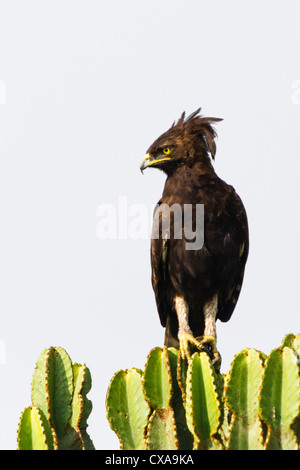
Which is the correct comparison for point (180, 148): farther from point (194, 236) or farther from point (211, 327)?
point (211, 327)

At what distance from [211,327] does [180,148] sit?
70.8 inches

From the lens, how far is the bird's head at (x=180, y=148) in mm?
8016

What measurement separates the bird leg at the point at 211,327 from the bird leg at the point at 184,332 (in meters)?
0.13

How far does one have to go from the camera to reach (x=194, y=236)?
7.82 m

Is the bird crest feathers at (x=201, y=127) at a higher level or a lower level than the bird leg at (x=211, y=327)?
higher

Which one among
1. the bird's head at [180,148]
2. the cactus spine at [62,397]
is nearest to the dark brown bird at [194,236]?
the bird's head at [180,148]

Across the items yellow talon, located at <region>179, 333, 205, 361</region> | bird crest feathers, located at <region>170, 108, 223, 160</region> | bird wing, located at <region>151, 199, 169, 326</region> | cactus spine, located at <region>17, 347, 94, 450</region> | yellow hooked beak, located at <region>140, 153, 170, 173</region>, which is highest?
bird crest feathers, located at <region>170, 108, 223, 160</region>

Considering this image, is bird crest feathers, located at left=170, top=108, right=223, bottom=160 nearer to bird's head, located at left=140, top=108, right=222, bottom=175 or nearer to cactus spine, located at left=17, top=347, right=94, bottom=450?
bird's head, located at left=140, top=108, right=222, bottom=175

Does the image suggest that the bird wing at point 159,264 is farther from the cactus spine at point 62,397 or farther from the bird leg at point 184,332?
the cactus spine at point 62,397

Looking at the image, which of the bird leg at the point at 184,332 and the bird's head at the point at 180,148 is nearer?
the bird leg at the point at 184,332

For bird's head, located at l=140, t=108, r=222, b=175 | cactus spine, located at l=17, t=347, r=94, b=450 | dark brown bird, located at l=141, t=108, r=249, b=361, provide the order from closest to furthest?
1. cactus spine, located at l=17, t=347, r=94, b=450
2. dark brown bird, located at l=141, t=108, r=249, b=361
3. bird's head, located at l=140, t=108, r=222, b=175

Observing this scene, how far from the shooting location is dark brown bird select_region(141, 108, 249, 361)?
25.6 ft

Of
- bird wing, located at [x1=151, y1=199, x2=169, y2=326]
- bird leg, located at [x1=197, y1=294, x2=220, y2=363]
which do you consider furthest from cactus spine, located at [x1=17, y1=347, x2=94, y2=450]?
bird wing, located at [x1=151, y1=199, x2=169, y2=326]

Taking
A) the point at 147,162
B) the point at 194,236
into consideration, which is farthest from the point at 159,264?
the point at 147,162
